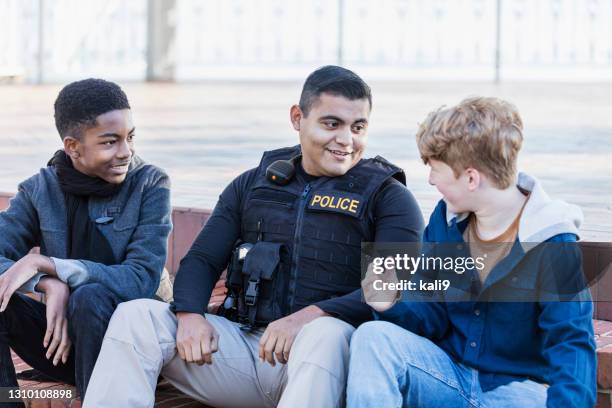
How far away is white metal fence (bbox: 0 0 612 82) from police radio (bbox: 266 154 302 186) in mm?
14197

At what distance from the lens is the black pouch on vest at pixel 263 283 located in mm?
3752

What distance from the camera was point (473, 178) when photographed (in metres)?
3.20

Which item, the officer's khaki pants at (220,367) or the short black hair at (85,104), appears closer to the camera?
the officer's khaki pants at (220,367)

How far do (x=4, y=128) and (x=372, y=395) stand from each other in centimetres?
770

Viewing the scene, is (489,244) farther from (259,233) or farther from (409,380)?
(259,233)

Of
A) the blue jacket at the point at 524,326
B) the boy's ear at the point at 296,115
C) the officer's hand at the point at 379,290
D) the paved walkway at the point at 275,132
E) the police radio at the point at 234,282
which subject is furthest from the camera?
the paved walkway at the point at 275,132

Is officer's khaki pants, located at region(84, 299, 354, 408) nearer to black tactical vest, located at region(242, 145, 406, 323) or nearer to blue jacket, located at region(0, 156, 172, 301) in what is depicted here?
black tactical vest, located at region(242, 145, 406, 323)

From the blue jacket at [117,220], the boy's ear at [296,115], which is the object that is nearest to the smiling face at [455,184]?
the boy's ear at [296,115]

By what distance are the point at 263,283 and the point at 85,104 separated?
900 millimetres

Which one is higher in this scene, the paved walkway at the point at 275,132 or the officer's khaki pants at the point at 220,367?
the paved walkway at the point at 275,132

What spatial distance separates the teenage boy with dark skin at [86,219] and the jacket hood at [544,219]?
1.41 metres

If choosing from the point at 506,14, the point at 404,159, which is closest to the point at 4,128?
the point at 404,159

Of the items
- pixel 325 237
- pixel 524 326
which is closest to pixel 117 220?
pixel 325 237

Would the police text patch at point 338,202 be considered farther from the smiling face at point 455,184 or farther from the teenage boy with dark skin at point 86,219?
the teenage boy with dark skin at point 86,219
